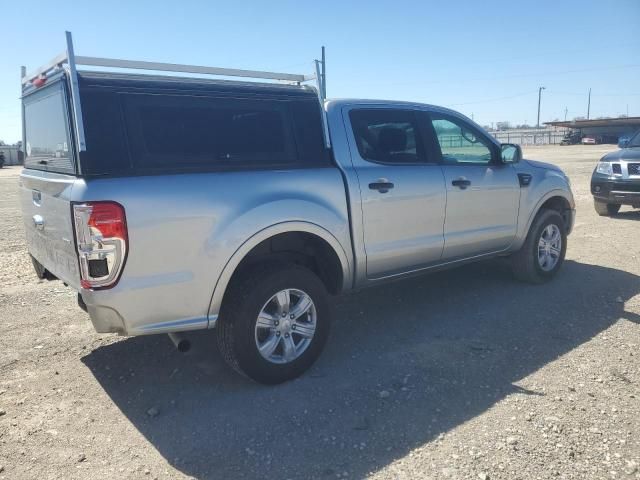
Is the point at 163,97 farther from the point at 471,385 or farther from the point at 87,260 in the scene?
the point at 471,385

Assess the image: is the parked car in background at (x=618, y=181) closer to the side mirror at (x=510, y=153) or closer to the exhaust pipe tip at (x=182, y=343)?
the side mirror at (x=510, y=153)

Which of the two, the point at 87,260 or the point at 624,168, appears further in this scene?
the point at 624,168

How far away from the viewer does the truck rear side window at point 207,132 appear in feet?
10.1

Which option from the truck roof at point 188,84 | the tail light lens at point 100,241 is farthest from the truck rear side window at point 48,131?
the tail light lens at point 100,241

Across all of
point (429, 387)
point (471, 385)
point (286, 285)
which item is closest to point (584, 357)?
point (471, 385)

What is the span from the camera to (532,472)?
2635mm

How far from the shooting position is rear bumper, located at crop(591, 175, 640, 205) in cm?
944

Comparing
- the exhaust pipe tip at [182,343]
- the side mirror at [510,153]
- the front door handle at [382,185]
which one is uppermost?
the side mirror at [510,153]

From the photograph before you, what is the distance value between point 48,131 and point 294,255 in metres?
1.94

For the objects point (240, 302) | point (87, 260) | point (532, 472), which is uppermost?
point (87, 260)

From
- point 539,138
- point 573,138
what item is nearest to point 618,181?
point 573,138

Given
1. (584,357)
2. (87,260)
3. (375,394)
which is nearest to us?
(87,260)

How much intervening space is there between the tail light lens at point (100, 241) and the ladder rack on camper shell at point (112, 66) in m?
0.37

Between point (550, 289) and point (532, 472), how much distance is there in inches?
129
